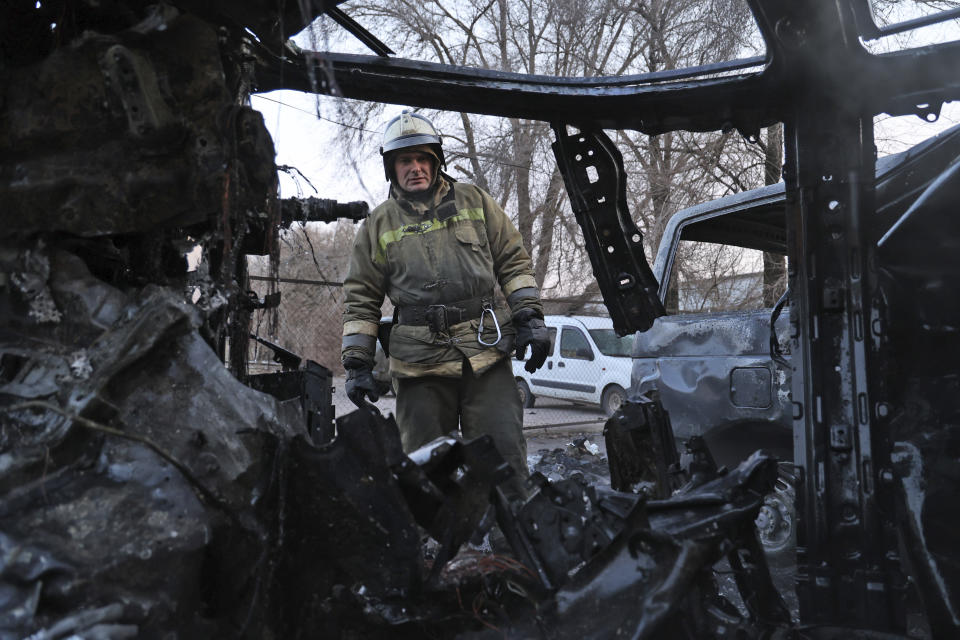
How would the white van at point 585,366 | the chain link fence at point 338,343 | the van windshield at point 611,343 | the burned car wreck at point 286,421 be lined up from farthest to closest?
1. the van windshield at point 611,343
2. the white van at point 585,366
3. the chain link fence at point 338,343
4. the burned car wreck at point 286,421

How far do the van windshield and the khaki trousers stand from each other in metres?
7.31

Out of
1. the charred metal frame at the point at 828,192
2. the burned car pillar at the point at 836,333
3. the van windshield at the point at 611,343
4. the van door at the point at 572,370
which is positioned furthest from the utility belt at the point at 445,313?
the van door at the point at 572,370

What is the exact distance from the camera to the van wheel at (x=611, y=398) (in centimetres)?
1024

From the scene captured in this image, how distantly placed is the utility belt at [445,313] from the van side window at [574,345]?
7.67 m

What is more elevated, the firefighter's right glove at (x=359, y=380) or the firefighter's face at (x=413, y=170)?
the firefighter's face at (x=413, y=170)

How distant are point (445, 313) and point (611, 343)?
7819mm

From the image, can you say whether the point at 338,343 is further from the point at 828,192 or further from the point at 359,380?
the point at 828,192

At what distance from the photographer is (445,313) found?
315cm

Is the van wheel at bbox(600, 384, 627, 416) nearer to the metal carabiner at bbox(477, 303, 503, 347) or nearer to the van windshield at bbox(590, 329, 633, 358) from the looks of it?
the van windshield at bbox(590, 329, 633, 358)

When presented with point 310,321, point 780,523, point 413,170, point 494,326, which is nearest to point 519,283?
point 494,326

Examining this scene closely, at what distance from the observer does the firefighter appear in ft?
10.4

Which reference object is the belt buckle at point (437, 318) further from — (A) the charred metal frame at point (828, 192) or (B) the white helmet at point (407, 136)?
(A) the charred metal frame at point (828, 192)

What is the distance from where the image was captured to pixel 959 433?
7.77ft

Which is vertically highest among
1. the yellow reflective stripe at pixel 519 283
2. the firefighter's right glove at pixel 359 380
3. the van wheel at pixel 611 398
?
the yellow reflective stripe at pixel 519 283
